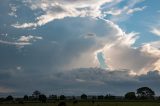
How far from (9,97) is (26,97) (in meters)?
11.9

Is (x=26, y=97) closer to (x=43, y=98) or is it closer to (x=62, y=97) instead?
(x=62, y=97)

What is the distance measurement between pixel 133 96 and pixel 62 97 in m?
41.3

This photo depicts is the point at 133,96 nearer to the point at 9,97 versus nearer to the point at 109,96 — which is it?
the point at 109,96

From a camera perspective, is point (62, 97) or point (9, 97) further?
point (9, 97)

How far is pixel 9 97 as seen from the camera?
197750 millimetres

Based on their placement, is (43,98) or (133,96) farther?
(133,96)

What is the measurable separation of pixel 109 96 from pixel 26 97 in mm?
43603

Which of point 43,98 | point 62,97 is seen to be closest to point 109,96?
point 62,97

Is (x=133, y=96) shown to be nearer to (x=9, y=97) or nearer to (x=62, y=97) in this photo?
(x=62, y=97)

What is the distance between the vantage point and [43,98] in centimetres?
14625

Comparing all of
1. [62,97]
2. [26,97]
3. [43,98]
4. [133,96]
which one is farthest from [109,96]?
[43,98]

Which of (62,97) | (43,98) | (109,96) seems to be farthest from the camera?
(109,96)

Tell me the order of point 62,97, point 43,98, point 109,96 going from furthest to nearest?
point 109,96, point 62,97, point 43,98

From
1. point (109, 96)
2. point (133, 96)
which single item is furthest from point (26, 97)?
point (133, 96)
